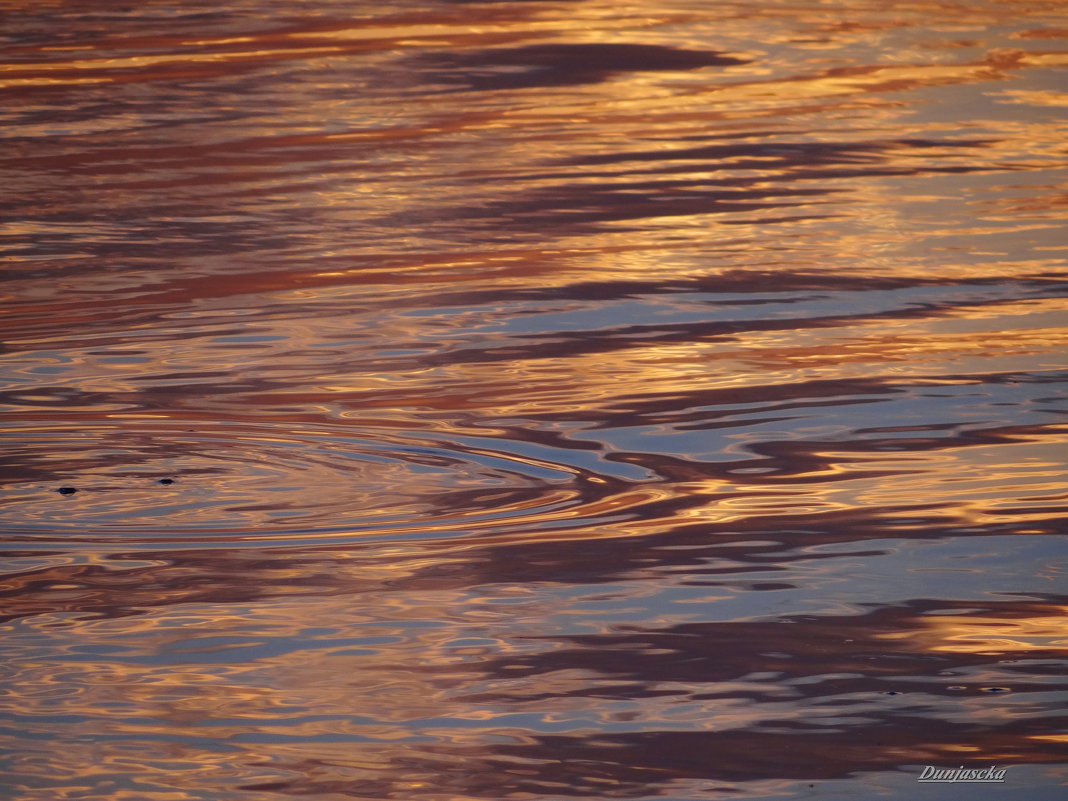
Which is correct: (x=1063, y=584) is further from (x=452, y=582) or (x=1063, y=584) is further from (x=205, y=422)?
(x=205, y=422)

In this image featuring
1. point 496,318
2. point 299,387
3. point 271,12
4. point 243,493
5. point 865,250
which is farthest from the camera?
point 271,12

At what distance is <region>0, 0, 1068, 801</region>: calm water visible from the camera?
5.10 ft

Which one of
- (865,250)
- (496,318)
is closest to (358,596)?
(496,318)

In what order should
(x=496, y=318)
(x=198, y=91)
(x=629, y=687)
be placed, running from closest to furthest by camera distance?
1. (x=629, y=687)
2. (x=496, y=318)
3. (x=198, y=91)

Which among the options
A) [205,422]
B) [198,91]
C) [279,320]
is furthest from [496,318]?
[198,91]

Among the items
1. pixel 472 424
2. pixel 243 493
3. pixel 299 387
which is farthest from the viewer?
pixel 299 387

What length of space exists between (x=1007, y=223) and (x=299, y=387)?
166 centimetres

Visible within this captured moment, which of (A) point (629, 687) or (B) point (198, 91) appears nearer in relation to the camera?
(A) point (629, 687)

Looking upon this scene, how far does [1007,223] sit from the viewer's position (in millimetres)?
3334

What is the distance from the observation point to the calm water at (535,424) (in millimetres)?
1555

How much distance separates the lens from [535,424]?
2.40 m

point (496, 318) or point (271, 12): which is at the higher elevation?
point (271, 12)

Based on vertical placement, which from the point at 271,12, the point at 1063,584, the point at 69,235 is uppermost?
the point at 271,12

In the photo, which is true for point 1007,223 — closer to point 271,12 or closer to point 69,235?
point 69,235
